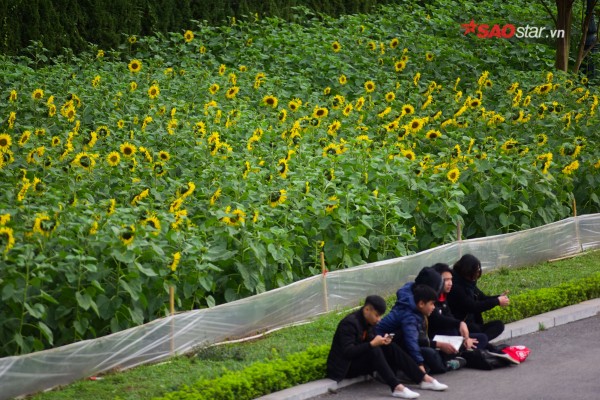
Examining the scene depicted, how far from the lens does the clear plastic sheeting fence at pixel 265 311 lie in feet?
29.8

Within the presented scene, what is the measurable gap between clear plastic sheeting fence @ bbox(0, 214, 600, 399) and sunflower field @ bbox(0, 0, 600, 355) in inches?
12.6

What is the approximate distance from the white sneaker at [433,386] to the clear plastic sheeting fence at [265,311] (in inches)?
81.3

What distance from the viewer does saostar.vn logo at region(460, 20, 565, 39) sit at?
2381 centimetres

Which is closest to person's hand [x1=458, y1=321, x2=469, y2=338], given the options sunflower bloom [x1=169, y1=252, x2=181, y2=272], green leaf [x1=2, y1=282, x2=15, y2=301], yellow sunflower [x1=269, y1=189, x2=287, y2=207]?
sunflower bloom [x1=169, y1=252, x2=181, y2=272]

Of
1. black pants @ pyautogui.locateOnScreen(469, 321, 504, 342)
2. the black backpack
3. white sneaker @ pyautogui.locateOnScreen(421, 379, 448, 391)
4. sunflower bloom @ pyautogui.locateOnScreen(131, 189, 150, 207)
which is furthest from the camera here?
sunflower bloom @ pyautogui.locateOnScreen(131, 189, 150, 207)

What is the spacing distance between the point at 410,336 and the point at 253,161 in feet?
16.3

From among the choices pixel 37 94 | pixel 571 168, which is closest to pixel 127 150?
pixel 37 94

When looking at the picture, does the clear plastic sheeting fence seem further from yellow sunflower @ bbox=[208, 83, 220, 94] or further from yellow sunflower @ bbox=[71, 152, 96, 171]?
yellow sunflower @ bbox=[208, 83, 220, 94]

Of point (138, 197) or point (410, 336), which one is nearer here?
point (410, 336)

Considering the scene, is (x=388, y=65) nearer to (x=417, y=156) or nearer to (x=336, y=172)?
(x=417, y=156)

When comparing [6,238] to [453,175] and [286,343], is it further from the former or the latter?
[453,175]

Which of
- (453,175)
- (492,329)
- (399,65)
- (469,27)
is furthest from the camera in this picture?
(469,27)

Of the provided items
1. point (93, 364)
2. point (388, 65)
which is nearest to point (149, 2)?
point (388, 65)

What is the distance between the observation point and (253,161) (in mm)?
13852
